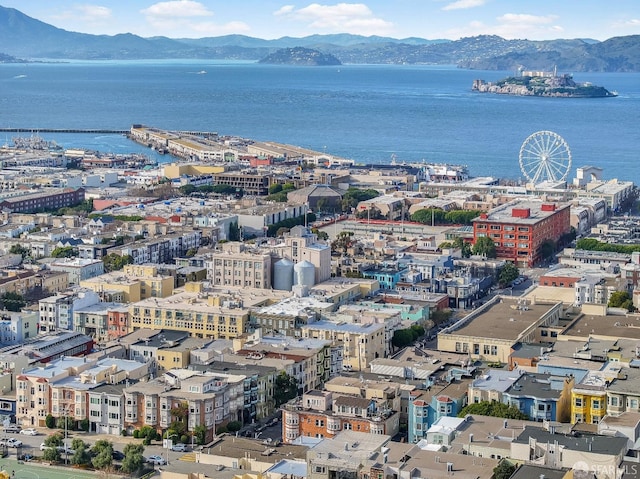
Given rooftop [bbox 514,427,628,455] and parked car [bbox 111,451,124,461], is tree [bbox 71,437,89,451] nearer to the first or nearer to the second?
parked car [bbox 111,451,124,461]

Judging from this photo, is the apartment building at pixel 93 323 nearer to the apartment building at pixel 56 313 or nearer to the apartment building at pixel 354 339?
the apartment building at pixel 56 313

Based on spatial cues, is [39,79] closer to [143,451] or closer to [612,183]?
[612,183]

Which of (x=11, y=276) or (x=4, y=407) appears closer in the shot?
(x=4, y=407)

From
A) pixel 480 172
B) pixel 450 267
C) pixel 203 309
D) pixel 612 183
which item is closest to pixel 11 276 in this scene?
pixel 203 309

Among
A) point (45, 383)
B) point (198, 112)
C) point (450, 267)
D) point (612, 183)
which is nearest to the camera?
point (45, 383)

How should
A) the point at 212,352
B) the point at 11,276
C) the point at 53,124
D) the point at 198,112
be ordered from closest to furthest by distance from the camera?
the point at 212,352, the point at 11,276, the point at 53,124, the point at 198,112

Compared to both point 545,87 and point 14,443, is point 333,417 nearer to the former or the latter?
point 14,443
